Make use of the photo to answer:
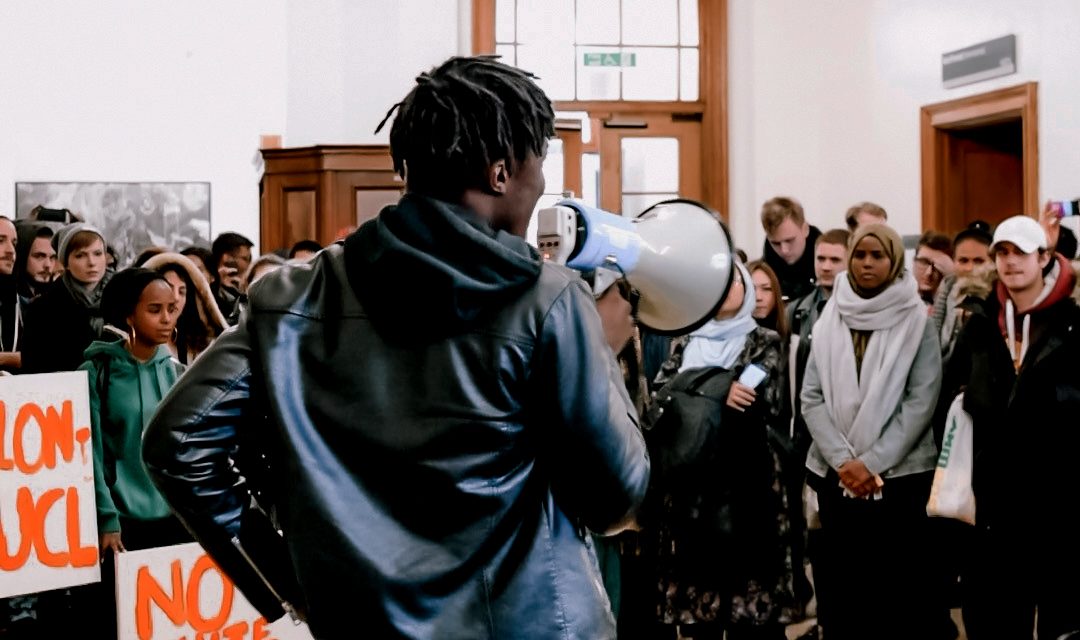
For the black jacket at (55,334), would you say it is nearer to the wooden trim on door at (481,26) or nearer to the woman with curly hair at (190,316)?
the woman with curly hair at (190,316)

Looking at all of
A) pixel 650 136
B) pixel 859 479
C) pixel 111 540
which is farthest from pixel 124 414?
pixel 650 136

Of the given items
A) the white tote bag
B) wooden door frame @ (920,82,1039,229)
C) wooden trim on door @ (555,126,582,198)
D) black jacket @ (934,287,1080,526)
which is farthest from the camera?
wooden trim on door @ (555,126,582,198)

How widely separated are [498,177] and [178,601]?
223 cm

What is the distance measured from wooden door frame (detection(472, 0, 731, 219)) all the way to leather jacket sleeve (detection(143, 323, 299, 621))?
26.5 ft

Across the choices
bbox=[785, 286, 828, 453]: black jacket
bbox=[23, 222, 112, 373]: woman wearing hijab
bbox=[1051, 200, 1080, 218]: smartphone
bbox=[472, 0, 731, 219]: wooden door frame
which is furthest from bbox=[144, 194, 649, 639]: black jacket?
bbox=[472, 0, 731, 219]: wooden door frame

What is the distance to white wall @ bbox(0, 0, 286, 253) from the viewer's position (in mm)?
9023

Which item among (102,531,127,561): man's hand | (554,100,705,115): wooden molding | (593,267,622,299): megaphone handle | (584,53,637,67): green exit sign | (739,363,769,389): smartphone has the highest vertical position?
(584,53,637,67): green exit sign

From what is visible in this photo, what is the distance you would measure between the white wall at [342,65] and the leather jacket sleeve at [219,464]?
303 inches

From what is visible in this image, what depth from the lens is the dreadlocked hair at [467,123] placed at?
1.50 m

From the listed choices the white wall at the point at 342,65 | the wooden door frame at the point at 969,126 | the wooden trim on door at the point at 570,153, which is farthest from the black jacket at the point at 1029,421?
the white wall at the point at 342,65

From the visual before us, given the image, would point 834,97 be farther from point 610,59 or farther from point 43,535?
point 43,535

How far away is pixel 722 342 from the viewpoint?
4.27m

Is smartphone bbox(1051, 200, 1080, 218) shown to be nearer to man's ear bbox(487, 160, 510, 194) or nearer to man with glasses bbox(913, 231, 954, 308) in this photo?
man with glasses bbox(913, 231, 954, 308)

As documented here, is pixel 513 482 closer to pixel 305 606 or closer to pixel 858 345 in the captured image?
pixel 305 606
